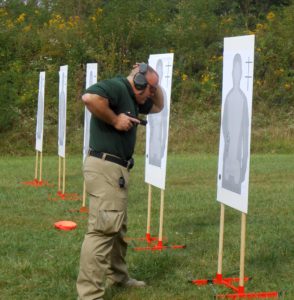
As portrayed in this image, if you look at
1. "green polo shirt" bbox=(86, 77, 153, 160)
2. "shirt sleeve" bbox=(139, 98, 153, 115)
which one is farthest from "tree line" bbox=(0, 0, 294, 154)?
"green polo shirt" bbox=(86, 77, 153, 160)

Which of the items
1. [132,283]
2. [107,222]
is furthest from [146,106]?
[132,283]

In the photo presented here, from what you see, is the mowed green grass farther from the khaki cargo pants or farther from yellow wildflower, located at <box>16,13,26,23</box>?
yellow wildflower, located at <box>16,13,26,23</box>

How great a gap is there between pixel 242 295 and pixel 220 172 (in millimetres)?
1115

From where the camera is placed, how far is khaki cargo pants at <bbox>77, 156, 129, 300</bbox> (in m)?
5.77


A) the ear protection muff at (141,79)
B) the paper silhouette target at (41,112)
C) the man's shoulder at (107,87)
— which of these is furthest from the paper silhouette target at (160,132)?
the paper silhouette target at (41,112)

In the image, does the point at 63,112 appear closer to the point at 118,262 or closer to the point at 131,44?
the point at 118,262

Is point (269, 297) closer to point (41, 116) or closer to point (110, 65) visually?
point (41, 116)

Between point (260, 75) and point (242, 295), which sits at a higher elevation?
point (260, 75)

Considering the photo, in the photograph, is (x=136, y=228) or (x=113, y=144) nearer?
(x=113, y=144)

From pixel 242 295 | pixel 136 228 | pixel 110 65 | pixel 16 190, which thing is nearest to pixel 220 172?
pixel 242 295

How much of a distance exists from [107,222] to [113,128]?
2.34ft

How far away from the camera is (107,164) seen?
19.4 ft

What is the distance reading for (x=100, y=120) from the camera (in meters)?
5.88

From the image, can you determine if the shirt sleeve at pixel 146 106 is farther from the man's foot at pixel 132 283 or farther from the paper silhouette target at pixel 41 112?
the paper silhouette target at pixel 41 112
